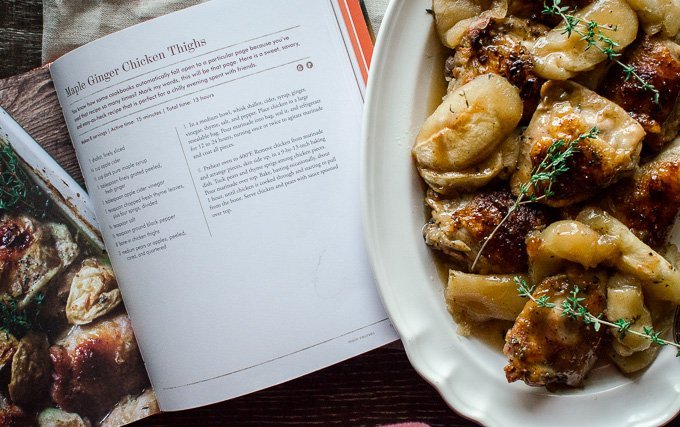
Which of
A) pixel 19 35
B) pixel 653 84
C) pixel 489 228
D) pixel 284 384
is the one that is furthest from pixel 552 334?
pixel 19 35

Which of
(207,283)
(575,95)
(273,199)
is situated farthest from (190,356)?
(575,95)

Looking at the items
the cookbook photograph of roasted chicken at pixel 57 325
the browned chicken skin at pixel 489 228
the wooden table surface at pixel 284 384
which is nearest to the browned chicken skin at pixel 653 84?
the browned chicken skin at pixel 489 228

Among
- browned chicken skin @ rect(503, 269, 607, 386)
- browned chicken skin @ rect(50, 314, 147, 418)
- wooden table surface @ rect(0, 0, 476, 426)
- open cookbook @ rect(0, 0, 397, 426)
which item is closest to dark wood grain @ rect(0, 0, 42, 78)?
wooden table surface @ rect(0, 0, 476, 426)

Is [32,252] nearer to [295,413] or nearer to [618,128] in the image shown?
[295,413]

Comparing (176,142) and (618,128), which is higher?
(176,142)

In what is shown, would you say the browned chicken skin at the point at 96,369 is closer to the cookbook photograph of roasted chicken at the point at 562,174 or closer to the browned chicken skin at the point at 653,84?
the cookbook photograph of roasted chicken at the point at 562,174

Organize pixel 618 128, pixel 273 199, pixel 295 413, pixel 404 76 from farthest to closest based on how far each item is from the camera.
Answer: pixel 295 413 → pixel 273 199 → pixel 404 76 → pixel 618 128

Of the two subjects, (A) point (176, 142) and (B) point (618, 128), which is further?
(A) point (176, 142)

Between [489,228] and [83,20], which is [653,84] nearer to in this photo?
[489,228]

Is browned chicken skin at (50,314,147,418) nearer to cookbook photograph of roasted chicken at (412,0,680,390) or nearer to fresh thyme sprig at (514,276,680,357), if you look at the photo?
cookbook photograph of roasted chicken at (412,0,680,390)
